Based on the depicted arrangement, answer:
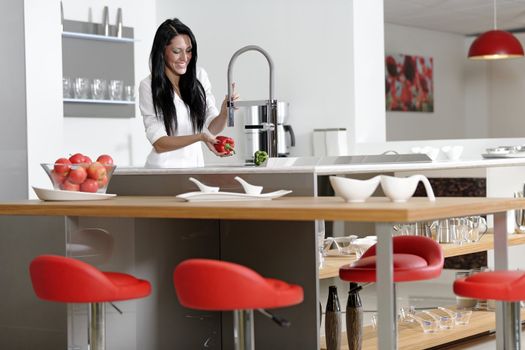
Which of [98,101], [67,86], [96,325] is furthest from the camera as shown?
[98,101]

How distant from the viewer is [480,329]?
5.05 metres

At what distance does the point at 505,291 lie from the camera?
3.18 metres

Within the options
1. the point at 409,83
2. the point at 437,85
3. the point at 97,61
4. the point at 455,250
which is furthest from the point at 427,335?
the point at 437,85

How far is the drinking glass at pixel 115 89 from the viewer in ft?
22.8

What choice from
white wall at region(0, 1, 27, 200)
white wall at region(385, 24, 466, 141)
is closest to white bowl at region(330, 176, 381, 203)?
white wall at region(0, 1, 27, 200)

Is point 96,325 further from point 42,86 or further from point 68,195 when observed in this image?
point 42,86

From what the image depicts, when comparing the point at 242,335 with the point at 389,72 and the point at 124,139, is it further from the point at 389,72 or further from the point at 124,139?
the point at 389,72

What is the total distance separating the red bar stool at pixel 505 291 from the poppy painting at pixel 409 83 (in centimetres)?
888

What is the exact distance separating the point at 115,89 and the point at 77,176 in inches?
124

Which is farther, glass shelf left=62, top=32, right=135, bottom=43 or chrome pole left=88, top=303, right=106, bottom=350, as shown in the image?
glass shelf left=62, top=32, right=135, bottom=43

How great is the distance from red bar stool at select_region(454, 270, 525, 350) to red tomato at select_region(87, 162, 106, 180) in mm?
1400

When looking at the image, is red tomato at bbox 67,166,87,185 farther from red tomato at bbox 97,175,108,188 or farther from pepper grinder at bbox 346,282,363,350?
pepper grinder at bbox 346,282,363,350

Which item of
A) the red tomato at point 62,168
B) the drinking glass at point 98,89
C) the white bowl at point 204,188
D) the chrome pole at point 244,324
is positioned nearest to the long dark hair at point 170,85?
the red tomato at point 62,168

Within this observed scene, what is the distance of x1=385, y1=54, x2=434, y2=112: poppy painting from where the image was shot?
40.1 ft
